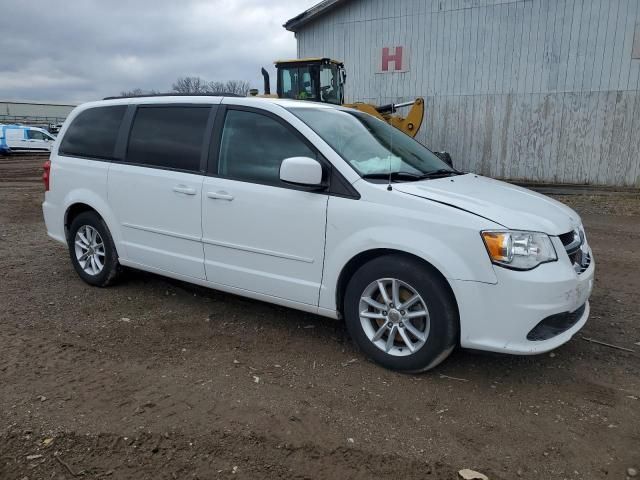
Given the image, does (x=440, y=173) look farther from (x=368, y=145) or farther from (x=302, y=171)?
(x=302, y=171)

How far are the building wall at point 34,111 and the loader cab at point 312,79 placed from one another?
221 ft

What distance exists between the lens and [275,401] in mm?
3229

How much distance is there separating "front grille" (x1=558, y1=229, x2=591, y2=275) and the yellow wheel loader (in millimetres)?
11189

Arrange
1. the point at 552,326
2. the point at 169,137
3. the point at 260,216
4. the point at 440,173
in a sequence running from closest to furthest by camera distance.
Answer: the point at 552,326 < the point at 260,216 < the point at 440,173 < the point at 169,137

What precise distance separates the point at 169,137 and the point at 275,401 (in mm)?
2547

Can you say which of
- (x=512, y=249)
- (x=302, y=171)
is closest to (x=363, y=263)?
(x=302, y=171)

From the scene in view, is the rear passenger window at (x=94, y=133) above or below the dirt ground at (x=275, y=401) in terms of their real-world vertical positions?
above

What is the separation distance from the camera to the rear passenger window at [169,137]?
14.5 ft

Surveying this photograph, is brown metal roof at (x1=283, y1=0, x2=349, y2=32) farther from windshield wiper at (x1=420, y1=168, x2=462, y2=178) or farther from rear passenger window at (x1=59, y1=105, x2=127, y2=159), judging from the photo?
windshield wiper at (x1=420, y1=168, x2=462, y2=178)

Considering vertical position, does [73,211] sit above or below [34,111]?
below

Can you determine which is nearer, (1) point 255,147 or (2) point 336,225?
(2) point 336,225

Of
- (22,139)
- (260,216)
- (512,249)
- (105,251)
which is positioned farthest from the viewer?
(22,139)

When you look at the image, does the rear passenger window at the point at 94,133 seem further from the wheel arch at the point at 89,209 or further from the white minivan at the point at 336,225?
the wheel arch at the point at 89,209

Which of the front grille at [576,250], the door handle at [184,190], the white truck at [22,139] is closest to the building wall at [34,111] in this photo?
the white truck at [22,139]
